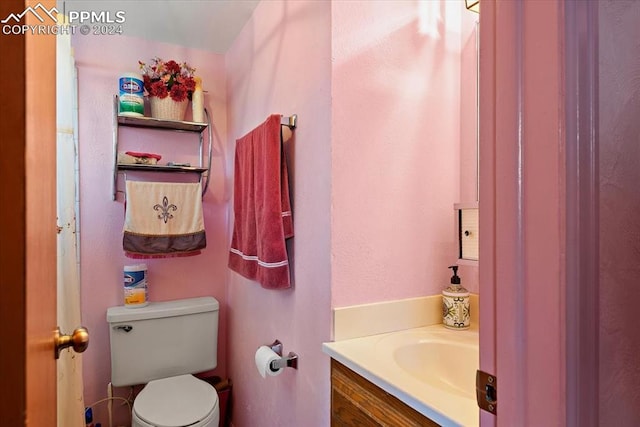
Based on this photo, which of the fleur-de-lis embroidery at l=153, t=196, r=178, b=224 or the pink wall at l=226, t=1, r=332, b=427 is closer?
the pink wall at l=226, t=1, r=332, b=427

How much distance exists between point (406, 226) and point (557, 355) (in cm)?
86

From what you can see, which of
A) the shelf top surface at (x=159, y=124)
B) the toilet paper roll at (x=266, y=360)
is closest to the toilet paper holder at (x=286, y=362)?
the toilet paper roll at (x=266, y=360)

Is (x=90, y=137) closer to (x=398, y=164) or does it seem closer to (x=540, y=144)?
(x=398, y=164)

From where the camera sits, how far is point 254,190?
1.53 metres

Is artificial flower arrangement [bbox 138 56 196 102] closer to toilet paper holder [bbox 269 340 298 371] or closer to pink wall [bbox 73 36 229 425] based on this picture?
pink wall [bbox 73 36 229 425]

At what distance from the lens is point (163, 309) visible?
200cm

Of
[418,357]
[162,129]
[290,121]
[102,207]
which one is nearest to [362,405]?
[418,357]

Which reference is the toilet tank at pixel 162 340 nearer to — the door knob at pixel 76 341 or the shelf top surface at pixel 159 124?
the shelf top surface at pixel 159 124

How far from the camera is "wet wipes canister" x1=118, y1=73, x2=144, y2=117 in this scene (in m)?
1.91

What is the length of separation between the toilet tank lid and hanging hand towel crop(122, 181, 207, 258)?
0.29m

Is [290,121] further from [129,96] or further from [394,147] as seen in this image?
[129,96]

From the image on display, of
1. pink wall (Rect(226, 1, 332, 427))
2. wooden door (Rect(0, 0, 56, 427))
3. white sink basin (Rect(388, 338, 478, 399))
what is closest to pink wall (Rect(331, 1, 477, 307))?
pink wall (Rect(226, 1, 332, 427))

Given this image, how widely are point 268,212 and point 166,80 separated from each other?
46.9 inches

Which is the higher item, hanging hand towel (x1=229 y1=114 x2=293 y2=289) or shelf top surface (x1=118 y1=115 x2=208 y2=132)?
shelf top surface (x1=118 y1=115 x2=208 y2=132)
